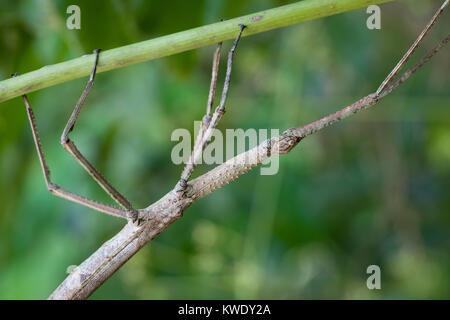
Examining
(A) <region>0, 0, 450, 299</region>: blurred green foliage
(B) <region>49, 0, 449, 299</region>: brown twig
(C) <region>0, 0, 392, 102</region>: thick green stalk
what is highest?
(A) <region>0, 0, 450, 299</region>: blurred green foliage

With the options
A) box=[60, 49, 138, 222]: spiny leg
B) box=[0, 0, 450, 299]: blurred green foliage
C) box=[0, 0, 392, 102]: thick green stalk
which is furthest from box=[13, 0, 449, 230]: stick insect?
box=[0, 0, 450, 299]: blurred green foliage

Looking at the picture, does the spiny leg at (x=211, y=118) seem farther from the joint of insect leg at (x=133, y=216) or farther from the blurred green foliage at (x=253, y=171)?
the blurred green foliage at (x=253, y=171)

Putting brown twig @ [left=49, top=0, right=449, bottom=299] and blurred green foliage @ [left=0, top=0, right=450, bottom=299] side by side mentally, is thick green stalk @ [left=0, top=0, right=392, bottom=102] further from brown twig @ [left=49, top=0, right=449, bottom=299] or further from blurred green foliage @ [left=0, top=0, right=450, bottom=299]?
blurred green foliage @ [left=0, top=0, right=450, bottom=299]

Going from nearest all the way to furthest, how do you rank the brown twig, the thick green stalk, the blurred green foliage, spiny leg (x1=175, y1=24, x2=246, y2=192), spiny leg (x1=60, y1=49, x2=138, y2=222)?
the thick green stalk, spiny leg (x1=60, y1=49, x2=138, y2=222), spiny leg (x1=175, y1=24, x2=246, y2=192), the brown twig, the blurred green foliage

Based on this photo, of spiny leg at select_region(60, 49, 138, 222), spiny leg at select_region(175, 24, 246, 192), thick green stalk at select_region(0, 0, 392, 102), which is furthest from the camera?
spiny leg at select_region(175, 24, 246, 192)

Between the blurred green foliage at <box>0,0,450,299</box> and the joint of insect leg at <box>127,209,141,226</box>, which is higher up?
the blurred green foliage at <box>0,0,450,299</box>

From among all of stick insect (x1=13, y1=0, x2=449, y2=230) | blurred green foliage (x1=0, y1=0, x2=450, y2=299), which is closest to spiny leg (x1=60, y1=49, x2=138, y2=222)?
stick insect (x1=13, y1=0, x2=449, y2=230)

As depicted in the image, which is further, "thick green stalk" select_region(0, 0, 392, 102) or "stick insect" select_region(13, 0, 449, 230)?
"stick insect" select_region(13, 0, 449, 230)

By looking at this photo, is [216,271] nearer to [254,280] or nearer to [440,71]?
[254,280]
